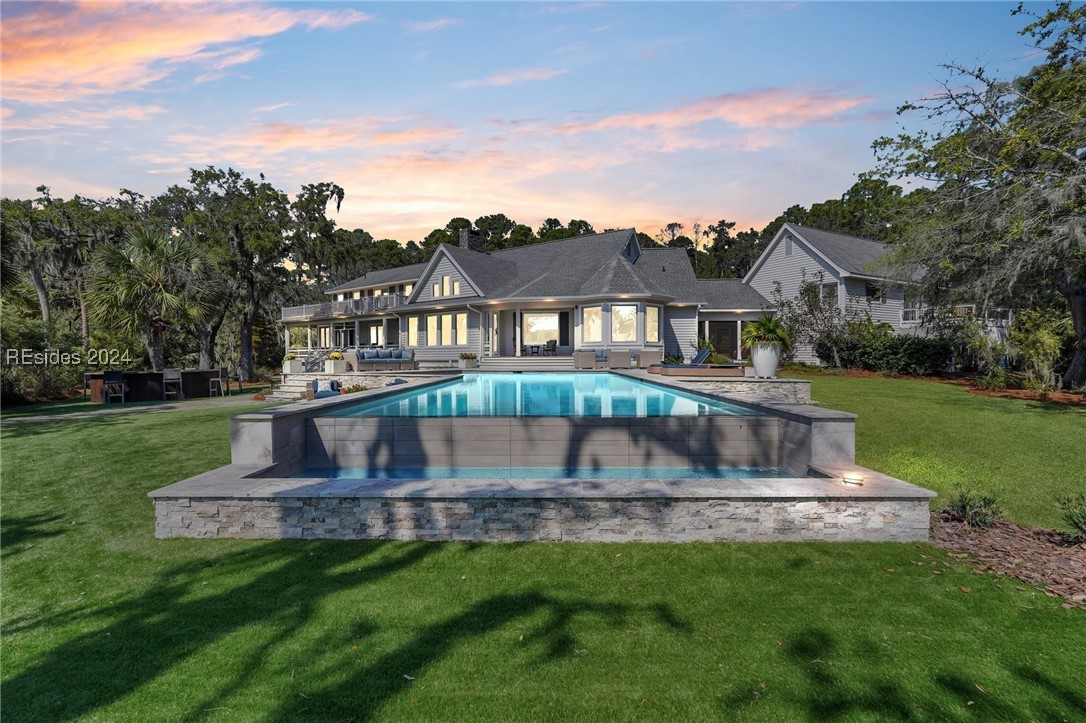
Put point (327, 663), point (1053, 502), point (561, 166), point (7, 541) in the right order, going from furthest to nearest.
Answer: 1. point (561, 166)
2. point (1053, 502)
3. point (7, 541)
4. point (327, 663)

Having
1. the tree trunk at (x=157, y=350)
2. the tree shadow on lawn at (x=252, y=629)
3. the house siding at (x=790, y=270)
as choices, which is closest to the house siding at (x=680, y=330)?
the house siding at (x=790, y=270)

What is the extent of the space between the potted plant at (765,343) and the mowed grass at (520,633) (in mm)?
10417

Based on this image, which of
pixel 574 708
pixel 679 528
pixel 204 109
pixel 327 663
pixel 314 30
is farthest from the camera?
pixel 204 109

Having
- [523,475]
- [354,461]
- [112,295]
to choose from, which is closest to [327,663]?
[523,475]

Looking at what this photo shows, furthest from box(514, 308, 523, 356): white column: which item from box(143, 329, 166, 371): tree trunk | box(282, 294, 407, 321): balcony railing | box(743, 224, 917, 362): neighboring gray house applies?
box(143, 329, 166, 371): tree trunk

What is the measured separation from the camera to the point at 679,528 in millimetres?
5109

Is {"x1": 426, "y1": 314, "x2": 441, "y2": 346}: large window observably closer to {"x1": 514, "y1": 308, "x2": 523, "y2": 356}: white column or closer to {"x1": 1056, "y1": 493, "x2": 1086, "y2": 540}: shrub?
{"x1": 514, "y1": 308, "x2": 523, "y2": 356}: white column

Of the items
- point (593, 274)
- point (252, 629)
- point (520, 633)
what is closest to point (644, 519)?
point (520, 633)

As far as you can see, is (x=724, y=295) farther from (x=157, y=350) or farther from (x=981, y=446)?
(x=157, y=350)

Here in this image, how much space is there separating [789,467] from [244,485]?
7.27m

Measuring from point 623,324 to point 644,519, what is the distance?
1997cm

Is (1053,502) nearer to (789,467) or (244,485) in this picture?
(789,467)

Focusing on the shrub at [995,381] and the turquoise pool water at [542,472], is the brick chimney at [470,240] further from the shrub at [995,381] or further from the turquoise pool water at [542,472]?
the turquoise pool water at [542,472]

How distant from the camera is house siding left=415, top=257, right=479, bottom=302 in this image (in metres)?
28.2
